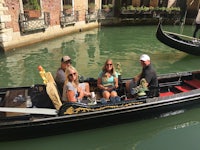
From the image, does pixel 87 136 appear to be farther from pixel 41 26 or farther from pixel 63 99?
pixel 41 26

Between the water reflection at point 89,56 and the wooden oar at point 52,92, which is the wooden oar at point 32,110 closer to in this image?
the wooden oar at point 52,92

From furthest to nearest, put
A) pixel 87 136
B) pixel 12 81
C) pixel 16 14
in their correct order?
pixel 16 14 → pixel 12 81 → pixel 87 136

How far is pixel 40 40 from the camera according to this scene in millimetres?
8227

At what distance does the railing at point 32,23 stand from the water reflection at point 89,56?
0.51 m

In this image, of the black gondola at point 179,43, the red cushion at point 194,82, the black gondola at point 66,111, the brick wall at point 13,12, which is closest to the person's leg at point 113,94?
the black gondola at point 66,111

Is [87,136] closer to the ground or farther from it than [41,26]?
closer to the ground

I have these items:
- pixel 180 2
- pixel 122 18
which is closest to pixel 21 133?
pixel 122 18

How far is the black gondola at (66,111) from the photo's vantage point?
9.21ft

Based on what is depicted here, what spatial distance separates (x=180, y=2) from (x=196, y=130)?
12527 mm

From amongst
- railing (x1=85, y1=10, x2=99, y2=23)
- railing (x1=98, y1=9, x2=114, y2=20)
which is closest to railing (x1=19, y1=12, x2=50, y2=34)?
railing (x1=85, y1=10, x2=99, y2=23)

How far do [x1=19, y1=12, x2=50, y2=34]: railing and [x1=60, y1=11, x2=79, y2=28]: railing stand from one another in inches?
32.6

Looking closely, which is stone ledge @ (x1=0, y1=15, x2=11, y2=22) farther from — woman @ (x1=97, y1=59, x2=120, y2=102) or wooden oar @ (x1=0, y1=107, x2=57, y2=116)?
wooden oar @ (x1=0, y1=107, x2=57, y2=116)

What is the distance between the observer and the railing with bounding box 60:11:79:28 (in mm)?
9242

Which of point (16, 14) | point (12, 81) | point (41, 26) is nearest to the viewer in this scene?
point (12, 81)
